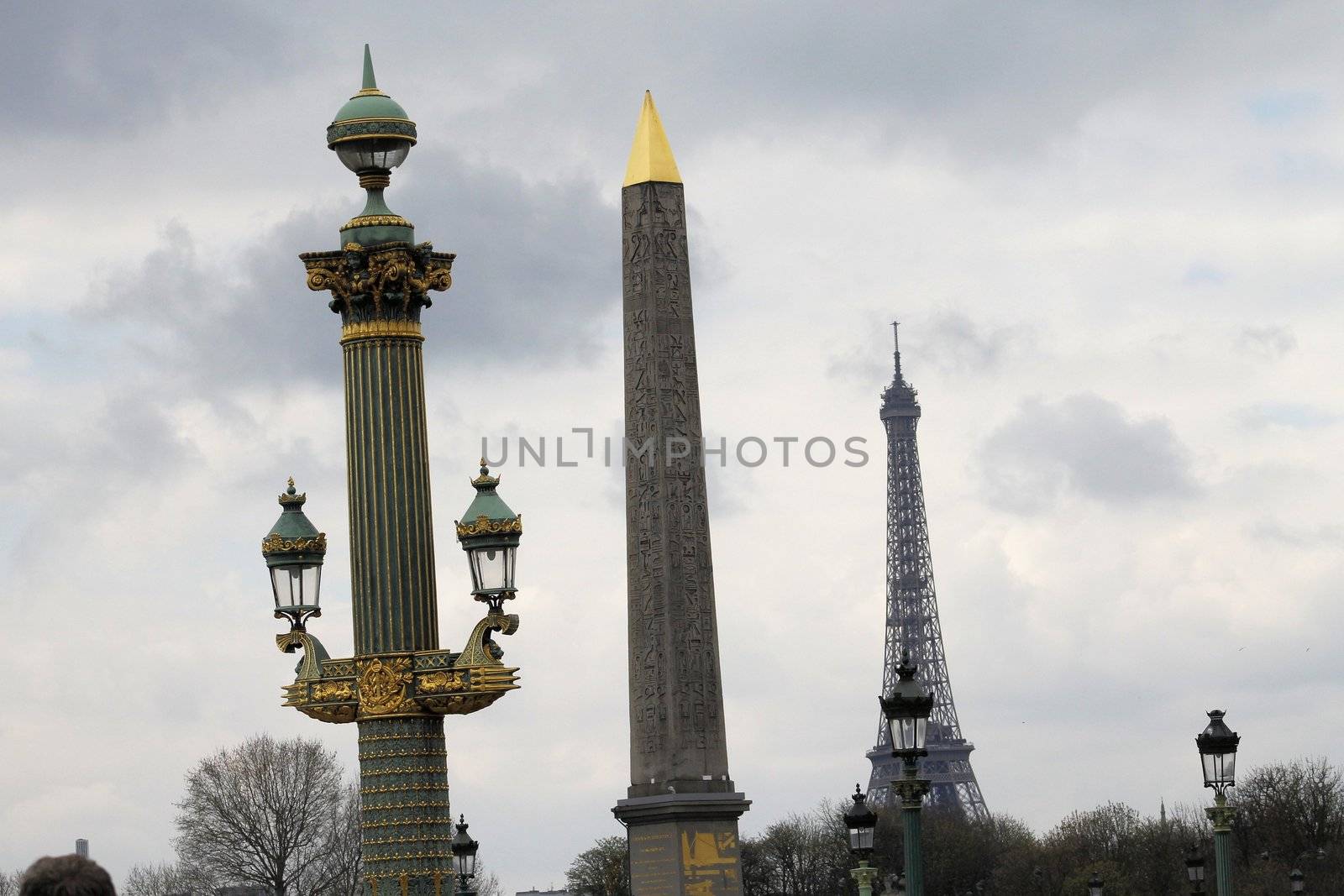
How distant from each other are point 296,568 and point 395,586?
3.09 feet

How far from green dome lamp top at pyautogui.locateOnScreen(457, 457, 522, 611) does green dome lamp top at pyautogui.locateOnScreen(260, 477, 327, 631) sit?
1.39m

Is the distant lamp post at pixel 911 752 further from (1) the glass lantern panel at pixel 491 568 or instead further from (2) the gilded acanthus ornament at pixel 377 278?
(2) the gilded acanthus ornament at pixel 377 278

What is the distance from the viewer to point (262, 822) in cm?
6525

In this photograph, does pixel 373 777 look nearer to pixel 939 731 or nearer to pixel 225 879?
pixel 225 879

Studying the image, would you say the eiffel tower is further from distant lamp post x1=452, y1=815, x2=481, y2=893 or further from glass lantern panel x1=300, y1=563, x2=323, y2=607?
glass lantern panel x1=300, y1=563, x2=323, y2=607

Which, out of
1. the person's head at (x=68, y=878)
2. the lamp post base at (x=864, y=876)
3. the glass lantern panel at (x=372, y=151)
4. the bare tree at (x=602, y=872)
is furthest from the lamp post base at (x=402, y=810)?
the bare tree at (x=602, y=872)

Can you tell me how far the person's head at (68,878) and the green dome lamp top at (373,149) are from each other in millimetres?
8822

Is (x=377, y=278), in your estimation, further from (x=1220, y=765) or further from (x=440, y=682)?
(x=1220, y=765)

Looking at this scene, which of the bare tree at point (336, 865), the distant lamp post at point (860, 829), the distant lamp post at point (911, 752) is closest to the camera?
the distant lamp post at point (911, 752)

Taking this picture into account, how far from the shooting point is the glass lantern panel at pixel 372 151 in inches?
636

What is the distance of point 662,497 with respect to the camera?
39.3 m

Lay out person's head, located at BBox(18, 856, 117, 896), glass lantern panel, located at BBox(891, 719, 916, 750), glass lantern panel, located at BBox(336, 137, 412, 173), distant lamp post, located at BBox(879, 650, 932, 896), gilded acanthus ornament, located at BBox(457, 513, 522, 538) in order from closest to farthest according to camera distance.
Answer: person's head, located at BBox(18, 856, 117, 896) → gilded acanthus ornament, located at BBox(457, 513, 522, 538) → glass lantern panel, located at BBox(336, 137, 412, 173) → distant lamp post, located at BBox(879, 650, 932, 896) → glass lantern panel, located at BBox(891, 719, 916, 750)

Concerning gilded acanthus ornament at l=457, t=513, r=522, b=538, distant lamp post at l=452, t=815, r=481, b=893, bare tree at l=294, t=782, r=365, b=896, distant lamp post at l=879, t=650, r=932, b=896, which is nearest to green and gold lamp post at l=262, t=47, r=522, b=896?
gilded acanthus ornament at l=457, t=513, r=522, b=538

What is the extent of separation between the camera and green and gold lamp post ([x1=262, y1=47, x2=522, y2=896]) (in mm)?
15023
